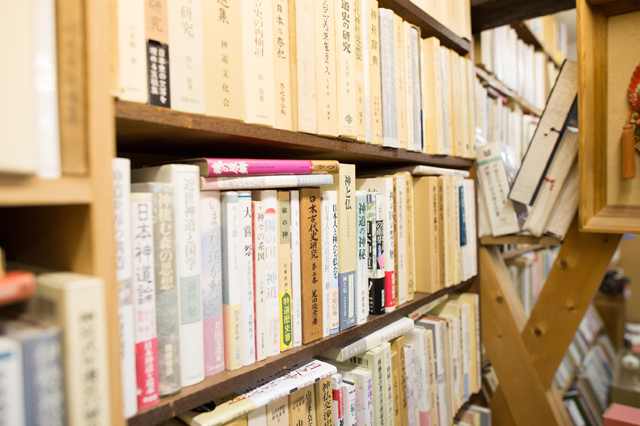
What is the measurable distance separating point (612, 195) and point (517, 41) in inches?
45.3

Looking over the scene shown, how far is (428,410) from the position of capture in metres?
0.98

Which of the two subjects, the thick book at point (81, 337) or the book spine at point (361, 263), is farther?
the book spine at point (361, 263)

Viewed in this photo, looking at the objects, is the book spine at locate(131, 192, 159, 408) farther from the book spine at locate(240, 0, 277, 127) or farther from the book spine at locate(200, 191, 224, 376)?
the book spine at locate(240, 0, 277, 127)

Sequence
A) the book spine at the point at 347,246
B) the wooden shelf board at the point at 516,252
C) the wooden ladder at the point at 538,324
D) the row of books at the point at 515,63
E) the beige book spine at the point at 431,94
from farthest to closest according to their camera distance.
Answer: the wooden shelf board at the point at 516,252 < the row of books at the point at 515,63 < the wooden ladder at the point at 538,324 < the beige book spine at the point at 431,94 < the book spine at the point at 347,246

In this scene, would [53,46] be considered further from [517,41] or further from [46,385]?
[517,41]

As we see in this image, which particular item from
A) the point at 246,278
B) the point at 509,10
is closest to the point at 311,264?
the point at 246,278

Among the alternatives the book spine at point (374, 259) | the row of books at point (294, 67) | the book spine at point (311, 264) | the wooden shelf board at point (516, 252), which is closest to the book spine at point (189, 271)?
the row of books at point (294, 67)

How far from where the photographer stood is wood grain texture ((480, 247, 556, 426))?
47.3 inches

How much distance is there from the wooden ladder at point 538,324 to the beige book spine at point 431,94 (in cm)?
48

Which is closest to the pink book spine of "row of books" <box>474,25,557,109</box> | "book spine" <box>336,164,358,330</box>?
"book spine" <box>336,164,358,330</box>

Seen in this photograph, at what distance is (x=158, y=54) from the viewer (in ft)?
1.51

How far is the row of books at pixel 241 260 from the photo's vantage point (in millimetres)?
446

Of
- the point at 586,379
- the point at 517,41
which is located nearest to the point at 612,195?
the point at 517,41

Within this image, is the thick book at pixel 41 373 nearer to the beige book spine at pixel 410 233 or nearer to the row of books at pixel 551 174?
the beige book spine at pixel 410 233
